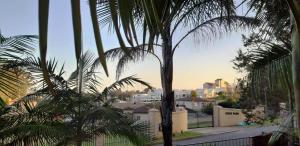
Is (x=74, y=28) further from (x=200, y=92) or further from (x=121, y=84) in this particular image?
(x=200, y=92)

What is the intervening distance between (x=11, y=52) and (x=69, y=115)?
2.25 meters

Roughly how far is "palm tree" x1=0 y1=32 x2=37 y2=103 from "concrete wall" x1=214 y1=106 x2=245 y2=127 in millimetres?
24642

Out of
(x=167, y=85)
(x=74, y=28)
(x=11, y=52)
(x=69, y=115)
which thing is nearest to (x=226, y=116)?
(x=167, y=85)

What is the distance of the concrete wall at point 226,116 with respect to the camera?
94.5ft

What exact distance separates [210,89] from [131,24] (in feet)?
170

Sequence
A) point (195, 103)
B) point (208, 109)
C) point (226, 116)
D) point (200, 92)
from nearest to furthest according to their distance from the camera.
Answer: point (226, 116)
point (208, 109)
point (195, 103)
point (200, 92)

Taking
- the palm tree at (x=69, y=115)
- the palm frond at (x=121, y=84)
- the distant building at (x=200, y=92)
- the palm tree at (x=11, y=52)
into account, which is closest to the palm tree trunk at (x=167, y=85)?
the palm frond at (x=121, y=84)

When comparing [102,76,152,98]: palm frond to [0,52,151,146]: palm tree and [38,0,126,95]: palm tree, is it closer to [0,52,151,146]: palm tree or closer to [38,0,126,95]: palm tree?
[0,52,151,146]: palm tree

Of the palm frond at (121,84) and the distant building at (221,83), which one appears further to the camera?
the distant building at (221,83)

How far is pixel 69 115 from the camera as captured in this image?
265 inches

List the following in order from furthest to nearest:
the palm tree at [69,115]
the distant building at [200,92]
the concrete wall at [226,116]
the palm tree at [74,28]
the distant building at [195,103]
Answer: the distant building at [200,92], the distant building at [195,103], the concrete wall at [226,116], the palm tree at [69,115], the palm tree at [74,28]

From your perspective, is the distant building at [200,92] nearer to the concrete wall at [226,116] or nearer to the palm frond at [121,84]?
the concrete wall at [226,116]

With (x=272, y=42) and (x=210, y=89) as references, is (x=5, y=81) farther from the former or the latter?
(x=210, y=89)

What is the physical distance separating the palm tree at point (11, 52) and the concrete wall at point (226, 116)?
24.6 metres
